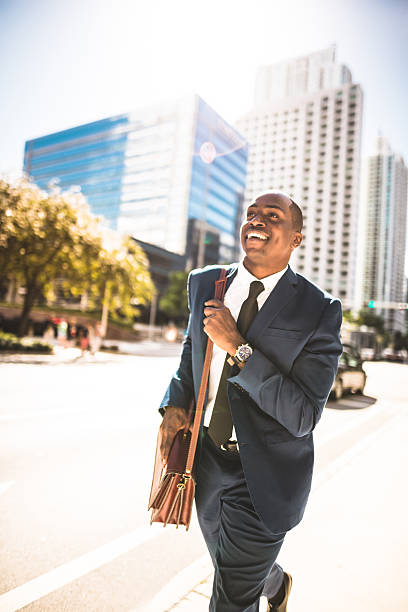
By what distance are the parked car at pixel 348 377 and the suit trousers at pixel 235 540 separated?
A: 1041 cm

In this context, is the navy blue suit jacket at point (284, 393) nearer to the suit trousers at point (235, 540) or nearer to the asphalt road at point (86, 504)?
the suit trousers at point (235, 540)

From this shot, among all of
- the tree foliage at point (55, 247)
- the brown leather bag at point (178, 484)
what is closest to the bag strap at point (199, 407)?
the brown leather bag at point (178, 484)

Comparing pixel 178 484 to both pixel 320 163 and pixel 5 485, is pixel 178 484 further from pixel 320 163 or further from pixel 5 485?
pixel 320 163

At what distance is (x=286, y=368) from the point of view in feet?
5.16

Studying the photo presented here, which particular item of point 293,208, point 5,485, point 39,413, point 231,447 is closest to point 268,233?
point 293,208

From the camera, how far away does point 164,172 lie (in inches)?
3477

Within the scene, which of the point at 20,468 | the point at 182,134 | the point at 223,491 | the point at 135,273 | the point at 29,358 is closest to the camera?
the point at 223,491

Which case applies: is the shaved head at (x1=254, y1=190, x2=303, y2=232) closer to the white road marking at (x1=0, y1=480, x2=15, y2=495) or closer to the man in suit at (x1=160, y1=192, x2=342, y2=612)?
the man in suit at (x1=160, y1=192, x2=342, y2=612)

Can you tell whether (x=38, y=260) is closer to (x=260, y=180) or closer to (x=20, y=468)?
(x=20, y=468)

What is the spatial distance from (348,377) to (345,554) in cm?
992

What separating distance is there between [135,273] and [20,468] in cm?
2122

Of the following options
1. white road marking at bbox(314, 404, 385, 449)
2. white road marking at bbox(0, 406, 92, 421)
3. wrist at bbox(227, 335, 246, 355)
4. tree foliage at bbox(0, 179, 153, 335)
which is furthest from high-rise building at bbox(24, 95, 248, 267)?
wrist at bbox(227, 335, 246, 355)

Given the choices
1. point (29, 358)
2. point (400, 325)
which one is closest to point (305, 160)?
point (400, 325)

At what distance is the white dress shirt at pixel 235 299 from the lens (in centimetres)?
176
